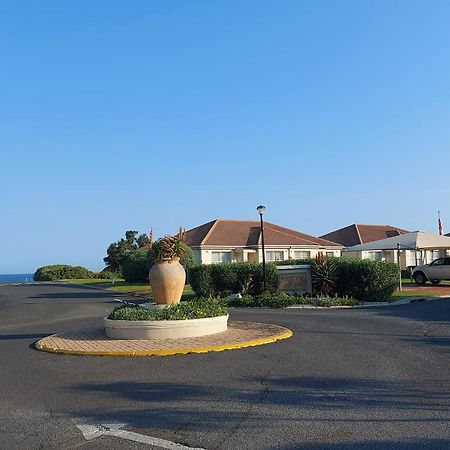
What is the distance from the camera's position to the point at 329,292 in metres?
25.8

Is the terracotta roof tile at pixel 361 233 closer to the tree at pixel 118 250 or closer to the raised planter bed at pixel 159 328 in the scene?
the tree at pixel 118 250

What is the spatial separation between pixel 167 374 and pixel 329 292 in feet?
56.9

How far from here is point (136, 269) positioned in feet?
147

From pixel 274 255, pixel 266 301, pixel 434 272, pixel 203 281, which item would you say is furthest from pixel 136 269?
pixel 266 301

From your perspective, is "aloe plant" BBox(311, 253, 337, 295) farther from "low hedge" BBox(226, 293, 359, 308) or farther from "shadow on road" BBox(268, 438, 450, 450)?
"shadow on road" BBox(268, 438, 450, 450)

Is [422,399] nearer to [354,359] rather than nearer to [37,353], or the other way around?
[354,359]

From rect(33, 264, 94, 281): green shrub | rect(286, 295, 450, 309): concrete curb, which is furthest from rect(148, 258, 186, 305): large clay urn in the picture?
rect(33, 264, 94, 281): green shrub

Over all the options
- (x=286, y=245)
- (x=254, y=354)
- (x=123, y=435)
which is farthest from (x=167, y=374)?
(x=286, y=245)

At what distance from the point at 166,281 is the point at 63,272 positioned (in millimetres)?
53395

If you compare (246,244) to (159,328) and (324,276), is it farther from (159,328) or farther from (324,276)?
(159,328)

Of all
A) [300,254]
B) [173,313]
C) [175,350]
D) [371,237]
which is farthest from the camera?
[371,237]

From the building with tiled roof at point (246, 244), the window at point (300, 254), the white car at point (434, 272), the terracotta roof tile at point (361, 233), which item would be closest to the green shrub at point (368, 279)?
the white car at point (434, 272)

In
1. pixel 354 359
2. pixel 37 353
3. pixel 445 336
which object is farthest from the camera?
pixel 445 336

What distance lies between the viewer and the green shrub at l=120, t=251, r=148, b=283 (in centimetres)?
4417
